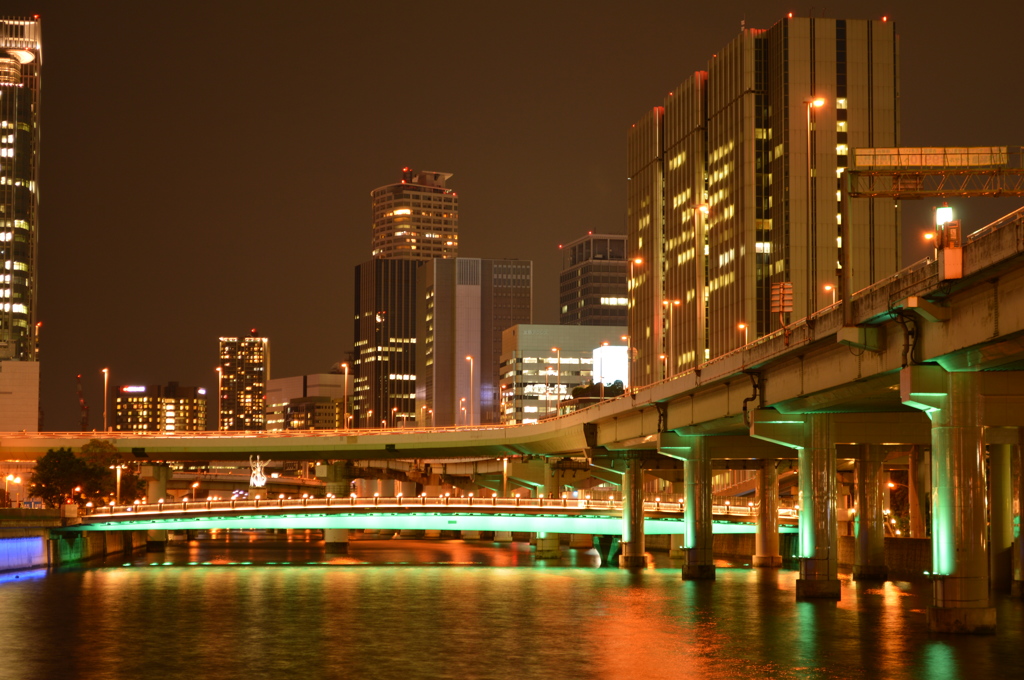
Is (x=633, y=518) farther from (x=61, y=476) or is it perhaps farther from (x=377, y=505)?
(x=61, y=476)

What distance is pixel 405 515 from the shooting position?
371 ft

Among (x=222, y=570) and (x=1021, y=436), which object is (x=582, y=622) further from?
(x=222, y=570)

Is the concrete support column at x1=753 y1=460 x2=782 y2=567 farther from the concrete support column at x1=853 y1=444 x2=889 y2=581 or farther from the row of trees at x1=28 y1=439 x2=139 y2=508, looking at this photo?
the row of trees at x1=28 y1=439 x2=139 y2=508

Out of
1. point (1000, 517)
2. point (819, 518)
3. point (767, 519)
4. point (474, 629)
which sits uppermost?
point (819, 518)

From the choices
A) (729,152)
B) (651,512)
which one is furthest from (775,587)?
(729,152)

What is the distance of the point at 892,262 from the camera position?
573 feet

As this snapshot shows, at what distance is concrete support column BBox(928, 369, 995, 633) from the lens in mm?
45281

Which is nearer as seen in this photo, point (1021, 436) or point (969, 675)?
point (969, 675)

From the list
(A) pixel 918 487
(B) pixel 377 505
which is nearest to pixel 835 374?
(A) pixel 918 487

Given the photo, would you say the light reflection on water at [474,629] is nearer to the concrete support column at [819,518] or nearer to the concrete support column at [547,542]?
the concrete support column at [819,518]

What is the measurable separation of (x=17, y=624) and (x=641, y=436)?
4650 cm

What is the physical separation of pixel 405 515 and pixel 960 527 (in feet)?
237

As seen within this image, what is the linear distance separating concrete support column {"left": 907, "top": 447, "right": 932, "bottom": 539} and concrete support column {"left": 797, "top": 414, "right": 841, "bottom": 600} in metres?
38.4

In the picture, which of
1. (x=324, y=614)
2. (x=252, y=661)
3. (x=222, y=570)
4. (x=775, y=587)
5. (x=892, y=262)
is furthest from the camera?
(x=892, y=262)
